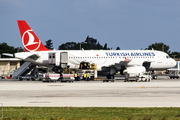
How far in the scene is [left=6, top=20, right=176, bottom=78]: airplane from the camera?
61.5 metres

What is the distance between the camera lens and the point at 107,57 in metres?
64.1

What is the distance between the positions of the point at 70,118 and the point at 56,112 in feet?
7.67

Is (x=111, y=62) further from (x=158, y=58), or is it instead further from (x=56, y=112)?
(x=56, y=112)

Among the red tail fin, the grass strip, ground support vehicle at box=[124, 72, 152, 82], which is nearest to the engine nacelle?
ground support vehicle at box=[124, 72, 152, 82]

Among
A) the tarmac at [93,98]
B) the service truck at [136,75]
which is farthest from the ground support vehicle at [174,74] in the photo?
the tarmac at [93,98]

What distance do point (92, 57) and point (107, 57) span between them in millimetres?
2884

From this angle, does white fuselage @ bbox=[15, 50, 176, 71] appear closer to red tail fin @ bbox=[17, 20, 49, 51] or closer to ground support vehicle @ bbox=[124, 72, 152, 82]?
red tail fin @ bbox=[17, 20, 49, 51]

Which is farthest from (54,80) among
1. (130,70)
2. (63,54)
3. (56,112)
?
(56,112)

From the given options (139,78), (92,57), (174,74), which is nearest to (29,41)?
(92,57)

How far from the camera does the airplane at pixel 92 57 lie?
61531 millimetres

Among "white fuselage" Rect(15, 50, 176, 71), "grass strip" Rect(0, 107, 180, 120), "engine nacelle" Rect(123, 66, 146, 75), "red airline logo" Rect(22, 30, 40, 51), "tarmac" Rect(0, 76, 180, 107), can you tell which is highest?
"red airline logo" Rect(22, 30, 40, 51)

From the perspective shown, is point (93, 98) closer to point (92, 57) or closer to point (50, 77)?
point (50, 77)

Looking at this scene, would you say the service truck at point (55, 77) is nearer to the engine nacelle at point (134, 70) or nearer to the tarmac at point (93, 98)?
the engine nacelle at point (134, 70)

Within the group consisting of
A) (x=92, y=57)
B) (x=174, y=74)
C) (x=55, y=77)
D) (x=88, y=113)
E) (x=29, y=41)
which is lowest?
(x=88, y=113)
